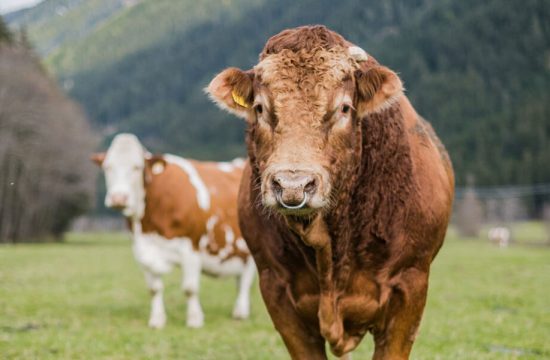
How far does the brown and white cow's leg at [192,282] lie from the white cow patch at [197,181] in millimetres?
707

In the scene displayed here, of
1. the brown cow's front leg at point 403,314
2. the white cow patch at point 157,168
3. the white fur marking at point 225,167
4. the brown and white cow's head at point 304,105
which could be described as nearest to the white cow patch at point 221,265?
the white cow patch at point 157,168

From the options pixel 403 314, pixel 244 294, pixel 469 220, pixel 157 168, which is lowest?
pixel 469 220

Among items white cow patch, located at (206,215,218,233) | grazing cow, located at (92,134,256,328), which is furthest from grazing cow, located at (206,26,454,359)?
white cow patch, located at (206,215,218,233)

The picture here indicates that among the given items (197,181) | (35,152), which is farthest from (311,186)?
(35,152)

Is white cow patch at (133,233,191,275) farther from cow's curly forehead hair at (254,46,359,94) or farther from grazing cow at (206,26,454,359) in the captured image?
cow's curly forehead hair at (254,46,359,94)

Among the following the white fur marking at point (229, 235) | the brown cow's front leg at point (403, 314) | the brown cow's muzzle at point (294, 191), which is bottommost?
the white fur marking at point (229, 235)

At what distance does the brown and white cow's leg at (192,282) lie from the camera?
9.95 meters

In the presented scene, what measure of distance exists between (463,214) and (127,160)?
64.0m

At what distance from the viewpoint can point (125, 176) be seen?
10.1 meters

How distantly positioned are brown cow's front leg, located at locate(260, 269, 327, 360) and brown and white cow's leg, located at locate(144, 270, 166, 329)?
5.48 metres

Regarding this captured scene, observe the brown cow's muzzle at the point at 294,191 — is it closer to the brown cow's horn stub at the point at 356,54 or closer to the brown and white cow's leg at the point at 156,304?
the brown cow's horn stub at the point at 356,54

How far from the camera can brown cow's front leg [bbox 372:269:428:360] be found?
438cm

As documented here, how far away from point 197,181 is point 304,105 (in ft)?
24.4

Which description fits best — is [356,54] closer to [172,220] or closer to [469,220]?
[172,220]
